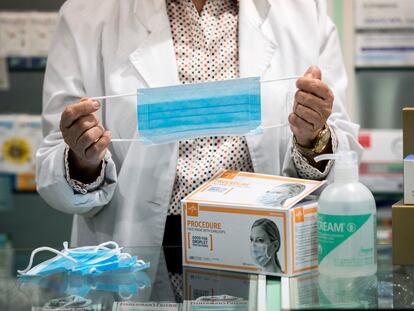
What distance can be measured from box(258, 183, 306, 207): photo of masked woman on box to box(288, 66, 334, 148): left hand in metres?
0.19

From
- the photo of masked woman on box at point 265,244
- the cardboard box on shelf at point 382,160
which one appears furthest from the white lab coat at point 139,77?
the cardboard box on shelf at point 382,160

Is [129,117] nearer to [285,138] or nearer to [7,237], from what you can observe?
[285,138]

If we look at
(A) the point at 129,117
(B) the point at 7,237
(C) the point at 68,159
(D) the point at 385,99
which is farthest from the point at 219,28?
(B) the point at 7,237

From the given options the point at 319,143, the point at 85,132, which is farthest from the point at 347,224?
the point at 85,132

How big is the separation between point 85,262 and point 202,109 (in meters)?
0.41

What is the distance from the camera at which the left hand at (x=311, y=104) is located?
1672mm

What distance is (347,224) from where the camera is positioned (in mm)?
1383

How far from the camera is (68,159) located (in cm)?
191

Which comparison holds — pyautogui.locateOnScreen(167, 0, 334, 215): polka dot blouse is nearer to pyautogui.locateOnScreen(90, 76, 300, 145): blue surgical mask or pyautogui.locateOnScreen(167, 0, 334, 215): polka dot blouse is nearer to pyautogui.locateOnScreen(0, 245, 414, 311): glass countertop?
pyautogui.locateOnScreen(90, 76, 300, 145): blue surgical mask

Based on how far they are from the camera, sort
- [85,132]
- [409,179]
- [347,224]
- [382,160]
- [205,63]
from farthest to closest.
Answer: [382,160], [205,63], [85,132], [409,179], [347,224]

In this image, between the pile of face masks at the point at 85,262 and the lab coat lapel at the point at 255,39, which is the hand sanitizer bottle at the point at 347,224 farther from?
the lab coat lapel at the point at 255,39

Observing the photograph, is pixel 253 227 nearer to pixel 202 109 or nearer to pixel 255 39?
pixel 202 109

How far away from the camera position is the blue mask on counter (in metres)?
1.70

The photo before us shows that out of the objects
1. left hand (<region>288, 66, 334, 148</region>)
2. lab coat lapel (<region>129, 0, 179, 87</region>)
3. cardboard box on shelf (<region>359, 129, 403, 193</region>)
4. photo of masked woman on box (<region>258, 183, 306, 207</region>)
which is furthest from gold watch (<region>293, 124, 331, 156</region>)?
cardboard box on shelf (<region>359, 129, 403, 193</region>)
